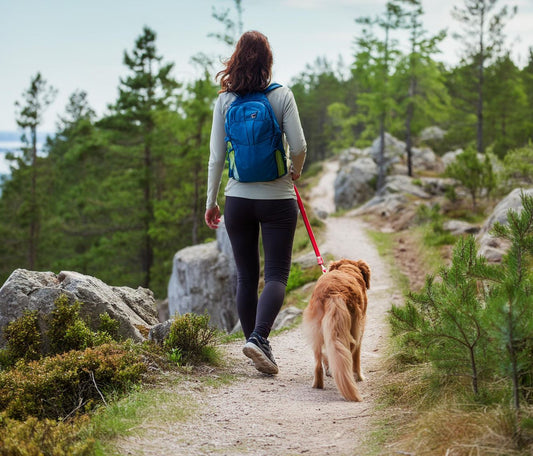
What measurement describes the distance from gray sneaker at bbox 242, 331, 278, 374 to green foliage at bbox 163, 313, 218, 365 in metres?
0.51

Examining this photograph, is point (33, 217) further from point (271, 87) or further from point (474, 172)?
point (271, 87)

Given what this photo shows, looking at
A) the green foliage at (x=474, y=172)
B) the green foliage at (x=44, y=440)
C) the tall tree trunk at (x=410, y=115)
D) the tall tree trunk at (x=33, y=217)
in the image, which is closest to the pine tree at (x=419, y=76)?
the tall tree trunk at (x=410, y=115)

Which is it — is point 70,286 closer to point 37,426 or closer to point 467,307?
point 37,426

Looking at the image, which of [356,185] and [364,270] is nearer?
[364,270]

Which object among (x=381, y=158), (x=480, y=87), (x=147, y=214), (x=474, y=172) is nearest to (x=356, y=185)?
(x=381, y=158)

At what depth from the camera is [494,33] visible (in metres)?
25.2

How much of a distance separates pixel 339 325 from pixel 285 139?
1.50m

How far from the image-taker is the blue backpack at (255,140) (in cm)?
418

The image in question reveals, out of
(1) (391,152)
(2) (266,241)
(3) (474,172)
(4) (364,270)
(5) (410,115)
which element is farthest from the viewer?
(1) (391,152)

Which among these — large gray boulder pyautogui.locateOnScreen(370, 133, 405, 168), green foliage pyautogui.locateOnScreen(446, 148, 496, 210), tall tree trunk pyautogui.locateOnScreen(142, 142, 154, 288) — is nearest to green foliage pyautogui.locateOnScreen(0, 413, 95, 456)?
green foliage pyautogui.locateOnScreen(446, 148, 496, 210)

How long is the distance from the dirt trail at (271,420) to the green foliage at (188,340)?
0.33m

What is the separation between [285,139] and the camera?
439 cm

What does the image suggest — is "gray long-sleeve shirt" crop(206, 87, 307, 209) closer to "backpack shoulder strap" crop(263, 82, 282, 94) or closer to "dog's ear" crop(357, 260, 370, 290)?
"backpack shoulder strap" crop(263, 82, 282, 94)

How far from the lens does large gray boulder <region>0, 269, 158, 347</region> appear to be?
472 cm
